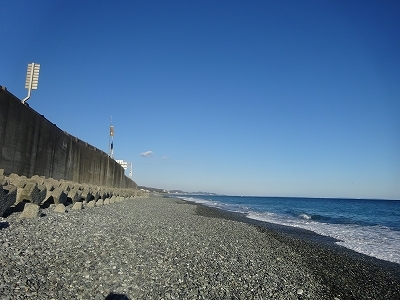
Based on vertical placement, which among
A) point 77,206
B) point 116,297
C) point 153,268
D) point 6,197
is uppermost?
point 6,197

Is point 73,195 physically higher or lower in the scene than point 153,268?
higher

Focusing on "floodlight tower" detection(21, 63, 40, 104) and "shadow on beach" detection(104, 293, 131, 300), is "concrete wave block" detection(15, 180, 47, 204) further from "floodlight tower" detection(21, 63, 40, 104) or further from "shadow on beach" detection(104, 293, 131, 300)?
"floodlight tower" detection(21, 63, 40, 104)

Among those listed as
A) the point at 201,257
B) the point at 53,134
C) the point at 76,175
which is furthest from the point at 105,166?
the point at 201,257

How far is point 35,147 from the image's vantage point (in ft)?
44.2

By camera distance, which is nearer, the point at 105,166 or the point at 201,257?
the point at 201,257

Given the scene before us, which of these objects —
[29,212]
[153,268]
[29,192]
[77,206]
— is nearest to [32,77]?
[77,206]

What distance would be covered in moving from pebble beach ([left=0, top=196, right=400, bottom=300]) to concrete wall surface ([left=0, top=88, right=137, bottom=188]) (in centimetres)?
388

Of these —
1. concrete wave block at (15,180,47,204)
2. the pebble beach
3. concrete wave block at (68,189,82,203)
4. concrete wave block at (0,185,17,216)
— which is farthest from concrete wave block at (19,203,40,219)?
concrete wave block at (68,189,82,203)

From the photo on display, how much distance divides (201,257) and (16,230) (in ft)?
12.7

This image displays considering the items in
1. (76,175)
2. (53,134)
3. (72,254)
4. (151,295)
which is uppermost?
(53,134)

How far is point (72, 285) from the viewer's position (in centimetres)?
433

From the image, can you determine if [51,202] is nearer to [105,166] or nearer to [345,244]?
[345,244]

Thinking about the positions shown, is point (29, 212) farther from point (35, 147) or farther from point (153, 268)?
point (35, 147)

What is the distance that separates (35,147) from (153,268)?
34.2 feet
